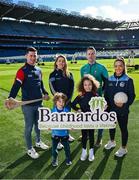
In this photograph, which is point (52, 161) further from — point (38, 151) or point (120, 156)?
point (120, 156)

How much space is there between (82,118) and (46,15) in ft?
266

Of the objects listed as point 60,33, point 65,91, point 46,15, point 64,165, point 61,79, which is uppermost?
point 46,15

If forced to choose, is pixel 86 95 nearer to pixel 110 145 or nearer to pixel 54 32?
pixel 110 145

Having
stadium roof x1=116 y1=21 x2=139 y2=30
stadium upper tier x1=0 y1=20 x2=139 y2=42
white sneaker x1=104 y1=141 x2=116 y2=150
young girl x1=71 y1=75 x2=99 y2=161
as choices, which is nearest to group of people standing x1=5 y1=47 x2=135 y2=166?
young girl x1=71 y1=75 x2=99 y2=161

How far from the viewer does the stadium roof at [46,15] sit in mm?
74281

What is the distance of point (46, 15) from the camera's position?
8475 centimetres

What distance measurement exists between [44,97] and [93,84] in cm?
116

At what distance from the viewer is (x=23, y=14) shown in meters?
80.7

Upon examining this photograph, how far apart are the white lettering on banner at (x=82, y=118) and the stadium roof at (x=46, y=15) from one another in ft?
219

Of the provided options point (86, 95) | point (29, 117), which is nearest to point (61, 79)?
point (86, 95)

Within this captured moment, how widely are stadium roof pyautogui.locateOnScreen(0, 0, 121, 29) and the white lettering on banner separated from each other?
66.9 metres

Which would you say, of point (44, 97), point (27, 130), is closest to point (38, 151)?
point (27, 130)

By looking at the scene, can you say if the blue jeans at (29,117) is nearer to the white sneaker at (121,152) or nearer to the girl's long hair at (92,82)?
the girl's long hair at (92,82)

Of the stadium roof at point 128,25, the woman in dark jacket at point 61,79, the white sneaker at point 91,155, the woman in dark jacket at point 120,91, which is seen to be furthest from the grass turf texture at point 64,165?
the stadium roof at point 128,25
